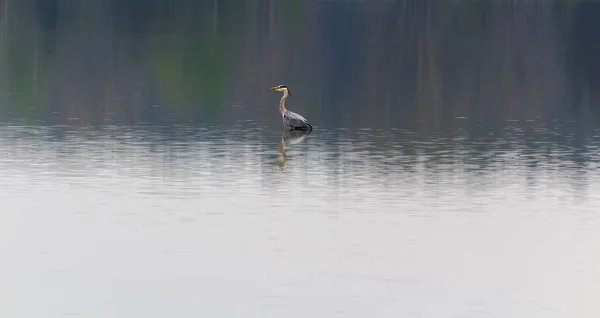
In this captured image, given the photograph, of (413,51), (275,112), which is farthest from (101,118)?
(413,51)

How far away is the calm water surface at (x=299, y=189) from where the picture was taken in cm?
1978

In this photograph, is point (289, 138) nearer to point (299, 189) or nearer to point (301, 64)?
point (299, 189)

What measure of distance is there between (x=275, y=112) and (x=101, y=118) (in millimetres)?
5569

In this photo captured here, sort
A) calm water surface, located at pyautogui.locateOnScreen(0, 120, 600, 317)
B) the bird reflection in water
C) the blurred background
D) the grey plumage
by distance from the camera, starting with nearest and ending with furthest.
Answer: calm water surface, located at pyautogui.locateOnScreen(0, 120, 600, 317)
the bird reflection in water
the grey plumage
the blurred background

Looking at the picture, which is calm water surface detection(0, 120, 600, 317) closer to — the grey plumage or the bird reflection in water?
the bird reflection in water

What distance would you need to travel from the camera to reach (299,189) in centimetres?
2786

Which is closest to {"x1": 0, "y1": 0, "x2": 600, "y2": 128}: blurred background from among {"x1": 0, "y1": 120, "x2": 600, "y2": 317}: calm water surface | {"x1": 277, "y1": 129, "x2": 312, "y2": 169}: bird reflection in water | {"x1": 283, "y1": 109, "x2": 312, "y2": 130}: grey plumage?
{"x1": 283, "y1": 109, "x2": 312, "y2": 130}: grey plumage

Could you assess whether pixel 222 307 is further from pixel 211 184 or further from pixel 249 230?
pixel 211 184

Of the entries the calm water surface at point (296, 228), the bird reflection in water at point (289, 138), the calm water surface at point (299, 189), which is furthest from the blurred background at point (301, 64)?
the calm water surface at point (296, 228)

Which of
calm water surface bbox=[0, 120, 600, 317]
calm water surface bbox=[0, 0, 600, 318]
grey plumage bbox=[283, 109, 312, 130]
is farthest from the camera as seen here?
grey plumage bbox=[283, 109, 312, 130]

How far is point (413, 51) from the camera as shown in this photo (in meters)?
70.6

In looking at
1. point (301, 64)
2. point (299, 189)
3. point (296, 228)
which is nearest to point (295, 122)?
point (299, 189)

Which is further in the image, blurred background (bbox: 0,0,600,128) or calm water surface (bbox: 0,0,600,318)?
blurred background (bbox: 0,0,600,128)

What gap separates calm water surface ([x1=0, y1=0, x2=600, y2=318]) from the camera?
19781mm
